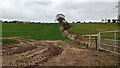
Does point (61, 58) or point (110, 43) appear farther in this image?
point (110, 43)

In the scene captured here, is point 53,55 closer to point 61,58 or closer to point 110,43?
point 61,58

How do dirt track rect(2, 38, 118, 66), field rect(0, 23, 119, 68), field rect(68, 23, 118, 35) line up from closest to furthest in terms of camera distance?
1. dirt track rect(2, 38, 118, 66)
2. field rect(0, 23, 119, 68)
3. field rect(68, 23, 118, 35)

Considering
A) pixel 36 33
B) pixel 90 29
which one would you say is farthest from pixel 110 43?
pixel 90 29

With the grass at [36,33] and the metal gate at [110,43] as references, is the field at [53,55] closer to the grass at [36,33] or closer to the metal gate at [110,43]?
the metal gate at [110,43]

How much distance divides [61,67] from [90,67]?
0.97m

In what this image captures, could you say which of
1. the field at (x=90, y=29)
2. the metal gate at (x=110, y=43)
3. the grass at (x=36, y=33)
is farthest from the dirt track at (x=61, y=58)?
the field at (x=90, y=29)

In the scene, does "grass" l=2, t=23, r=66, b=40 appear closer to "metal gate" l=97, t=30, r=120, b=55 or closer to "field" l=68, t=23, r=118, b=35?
"field" l=68, t=23, r=118, b=35

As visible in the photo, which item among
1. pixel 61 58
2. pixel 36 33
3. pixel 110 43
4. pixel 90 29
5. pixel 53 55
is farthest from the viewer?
pixel 90 29

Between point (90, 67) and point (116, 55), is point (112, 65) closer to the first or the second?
point (90, 67)

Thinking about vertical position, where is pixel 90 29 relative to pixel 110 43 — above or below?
below

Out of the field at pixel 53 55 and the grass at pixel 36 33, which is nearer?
the field at pixel 53 55

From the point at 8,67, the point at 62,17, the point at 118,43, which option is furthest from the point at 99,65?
the point at 62,17

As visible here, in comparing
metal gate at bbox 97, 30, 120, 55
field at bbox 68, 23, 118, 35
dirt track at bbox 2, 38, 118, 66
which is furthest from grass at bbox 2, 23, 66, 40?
dirt track at bbox 2, 38, 118, 66

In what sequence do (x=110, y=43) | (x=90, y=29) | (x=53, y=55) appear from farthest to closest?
(x=90, y=29) < (x=110, y=43) < (x=53, y=55)
